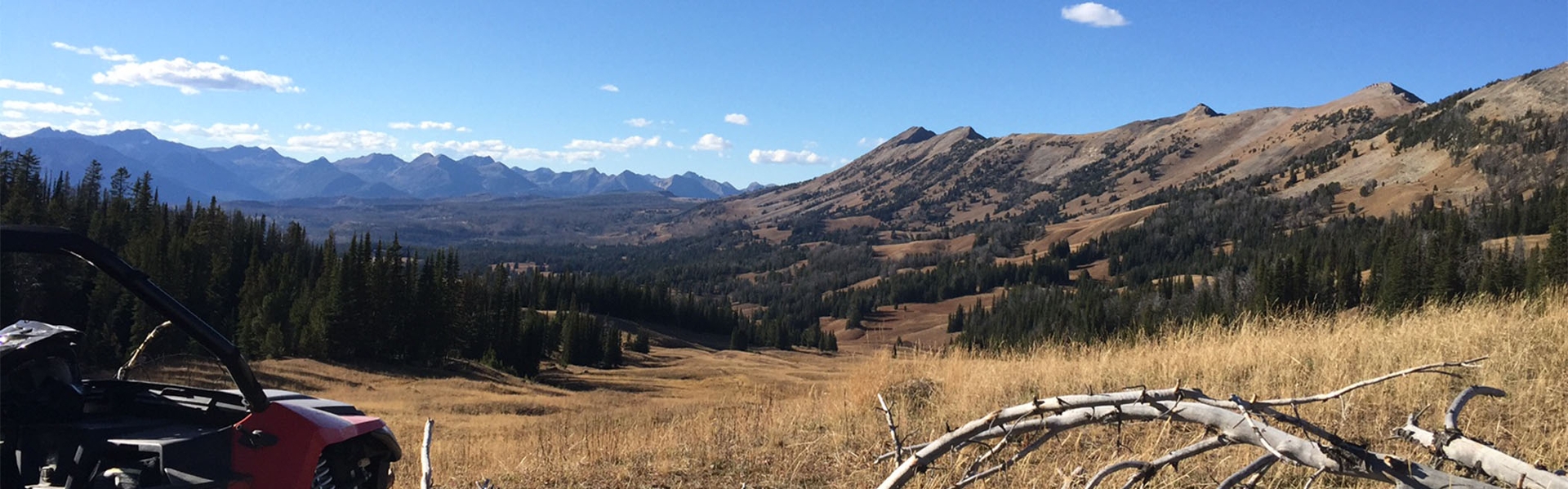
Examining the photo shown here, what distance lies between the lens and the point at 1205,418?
2785 mm

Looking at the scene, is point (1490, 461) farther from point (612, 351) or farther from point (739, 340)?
point (739, 340)

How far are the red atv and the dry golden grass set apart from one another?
3163 millimetres

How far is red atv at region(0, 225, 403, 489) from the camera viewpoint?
13.0ft

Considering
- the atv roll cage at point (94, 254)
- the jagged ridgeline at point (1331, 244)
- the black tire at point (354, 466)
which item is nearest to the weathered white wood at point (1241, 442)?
the atv roll cage at point (94, 254)

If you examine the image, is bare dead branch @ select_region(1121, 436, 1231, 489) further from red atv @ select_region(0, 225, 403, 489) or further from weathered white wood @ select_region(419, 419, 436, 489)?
red atv @ select_region(0, 225, 403, 489)

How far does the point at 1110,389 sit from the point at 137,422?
26.9ft

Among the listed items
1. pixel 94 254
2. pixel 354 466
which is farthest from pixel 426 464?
pixel 94 254

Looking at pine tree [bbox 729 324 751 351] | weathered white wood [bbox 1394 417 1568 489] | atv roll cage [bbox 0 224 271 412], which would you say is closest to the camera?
weathered white wood [bbox 1394 417 1568 489]

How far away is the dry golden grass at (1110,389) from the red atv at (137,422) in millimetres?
3163

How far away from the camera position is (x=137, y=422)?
465 centimetres

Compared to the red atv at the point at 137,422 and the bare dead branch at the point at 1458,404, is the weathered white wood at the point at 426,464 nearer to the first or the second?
the red atv at the point at 137,422

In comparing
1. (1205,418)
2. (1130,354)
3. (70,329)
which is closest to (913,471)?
(1205,418)

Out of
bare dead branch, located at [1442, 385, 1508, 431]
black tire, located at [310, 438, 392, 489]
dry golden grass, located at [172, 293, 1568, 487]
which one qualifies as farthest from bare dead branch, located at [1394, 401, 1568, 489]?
black tire, located at [310, 438, 392, 489]

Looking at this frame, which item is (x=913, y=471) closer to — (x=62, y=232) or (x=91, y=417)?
(x=62, y=232)
